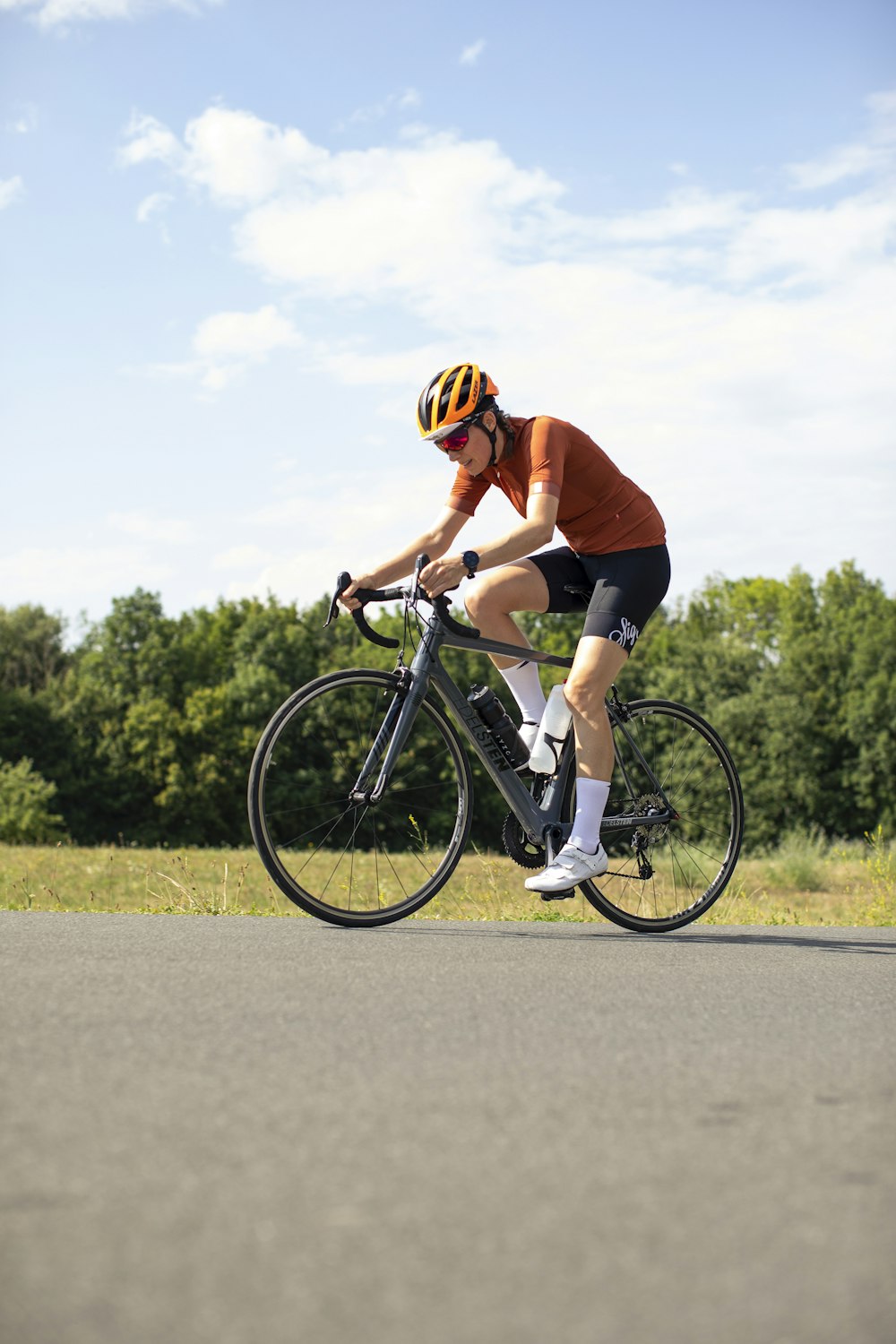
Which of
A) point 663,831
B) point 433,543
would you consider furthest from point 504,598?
point 663,831

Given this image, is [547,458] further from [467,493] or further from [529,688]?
[529,688]

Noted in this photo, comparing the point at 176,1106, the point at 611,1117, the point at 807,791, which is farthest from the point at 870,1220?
the point at 807,791

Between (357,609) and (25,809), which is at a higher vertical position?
(357,609)

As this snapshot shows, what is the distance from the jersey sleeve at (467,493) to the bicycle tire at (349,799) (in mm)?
897

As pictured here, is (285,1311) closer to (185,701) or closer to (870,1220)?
(870,1220)

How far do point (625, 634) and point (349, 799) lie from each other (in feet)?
4.61

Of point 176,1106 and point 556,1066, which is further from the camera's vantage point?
point 556,1066

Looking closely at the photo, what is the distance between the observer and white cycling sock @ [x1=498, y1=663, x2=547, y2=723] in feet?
20.3

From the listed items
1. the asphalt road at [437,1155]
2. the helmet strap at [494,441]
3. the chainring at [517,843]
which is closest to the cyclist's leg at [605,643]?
the chainring at [517,843]

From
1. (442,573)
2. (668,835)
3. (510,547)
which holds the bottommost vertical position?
(668,835)

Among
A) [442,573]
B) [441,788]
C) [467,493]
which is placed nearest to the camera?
[442,573]

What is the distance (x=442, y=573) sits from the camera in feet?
18.8

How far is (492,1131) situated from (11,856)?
3168cm

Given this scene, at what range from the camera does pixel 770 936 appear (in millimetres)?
5914
